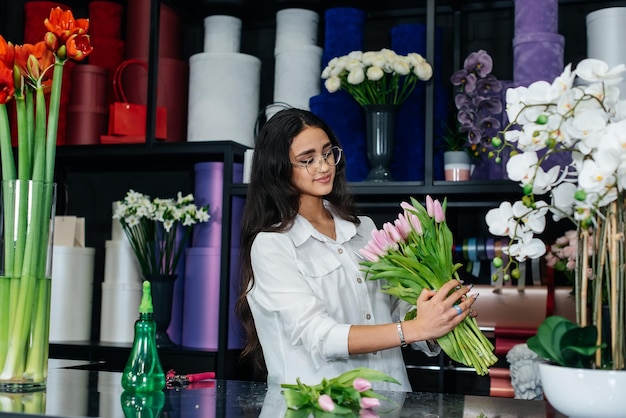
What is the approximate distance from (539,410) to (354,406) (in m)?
0.34

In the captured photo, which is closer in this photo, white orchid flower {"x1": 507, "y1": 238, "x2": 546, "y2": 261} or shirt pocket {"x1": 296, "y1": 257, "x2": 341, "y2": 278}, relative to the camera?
white orchid flower {"x1": 507, "y1": 238, "x2": 546, "y2": 261}

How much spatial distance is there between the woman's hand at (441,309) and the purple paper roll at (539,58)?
1.05 m

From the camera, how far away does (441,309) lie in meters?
1.78

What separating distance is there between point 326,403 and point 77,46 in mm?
854

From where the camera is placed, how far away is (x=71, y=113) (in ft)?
10.6

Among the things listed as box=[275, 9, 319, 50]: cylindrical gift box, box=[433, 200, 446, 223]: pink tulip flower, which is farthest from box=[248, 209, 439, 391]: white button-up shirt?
box=[275, 9, 319, 50]: cylindrical gift box

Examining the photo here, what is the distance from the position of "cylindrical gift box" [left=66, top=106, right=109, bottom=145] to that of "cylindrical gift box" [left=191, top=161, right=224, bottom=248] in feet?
1.64

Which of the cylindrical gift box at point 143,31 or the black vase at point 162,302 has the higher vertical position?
the cylindrical gift box at point 143,31

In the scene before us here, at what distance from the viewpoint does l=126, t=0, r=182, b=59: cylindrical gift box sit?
10.5 feet

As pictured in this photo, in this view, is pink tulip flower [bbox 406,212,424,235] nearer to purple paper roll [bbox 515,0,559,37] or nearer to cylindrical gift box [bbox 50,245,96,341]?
purple paper roll [bbox 515,0,559,37]

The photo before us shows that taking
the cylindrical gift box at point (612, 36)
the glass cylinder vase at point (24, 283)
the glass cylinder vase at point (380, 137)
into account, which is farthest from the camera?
the glass cylinder vase at point (380, 137)

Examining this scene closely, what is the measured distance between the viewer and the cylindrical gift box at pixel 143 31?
321 centimetres

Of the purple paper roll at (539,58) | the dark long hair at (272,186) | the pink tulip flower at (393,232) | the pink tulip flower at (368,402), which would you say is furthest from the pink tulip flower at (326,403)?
the purple paper roll at (539,58)

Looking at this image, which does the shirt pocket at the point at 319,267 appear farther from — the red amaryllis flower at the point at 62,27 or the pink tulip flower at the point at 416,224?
the red amaryllis flower at the point at 62,27
